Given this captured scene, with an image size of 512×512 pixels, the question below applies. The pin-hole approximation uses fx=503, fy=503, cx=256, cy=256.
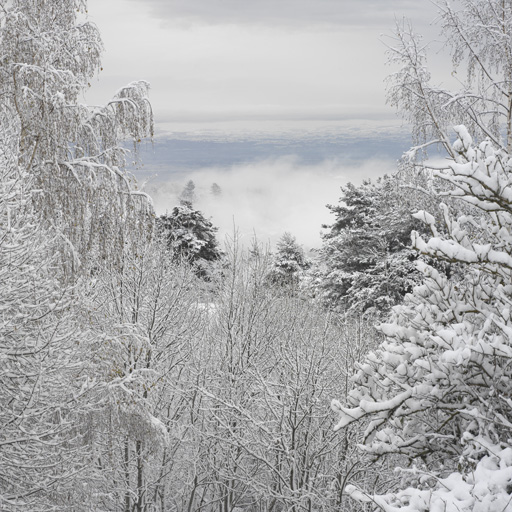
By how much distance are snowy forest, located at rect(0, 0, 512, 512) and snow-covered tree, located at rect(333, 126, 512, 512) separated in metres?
0.02

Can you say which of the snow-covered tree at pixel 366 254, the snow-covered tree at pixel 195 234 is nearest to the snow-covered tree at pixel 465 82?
the snow-covered tree at pixel 366 254

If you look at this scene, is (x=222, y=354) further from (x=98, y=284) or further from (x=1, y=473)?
(x=1, y=473)

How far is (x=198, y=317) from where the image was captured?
14219mm

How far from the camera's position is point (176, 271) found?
1331cm

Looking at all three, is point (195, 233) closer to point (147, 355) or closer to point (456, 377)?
point (147, 355)

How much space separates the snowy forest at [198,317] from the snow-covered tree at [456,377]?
2cm

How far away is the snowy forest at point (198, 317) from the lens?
3.50 metres

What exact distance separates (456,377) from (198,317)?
1121 cm

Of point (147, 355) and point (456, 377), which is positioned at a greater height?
point (456, 377)

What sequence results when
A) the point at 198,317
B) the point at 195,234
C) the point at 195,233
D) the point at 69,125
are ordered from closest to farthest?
the point at 69,125 → the point at 198,317 → the point at 195,234 → the point at 195,233

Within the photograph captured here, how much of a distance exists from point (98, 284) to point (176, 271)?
8.78ft

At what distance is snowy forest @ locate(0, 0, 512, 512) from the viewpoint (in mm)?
3500

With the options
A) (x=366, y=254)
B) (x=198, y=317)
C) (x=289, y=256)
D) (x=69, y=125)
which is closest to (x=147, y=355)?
(x=198, y=317)

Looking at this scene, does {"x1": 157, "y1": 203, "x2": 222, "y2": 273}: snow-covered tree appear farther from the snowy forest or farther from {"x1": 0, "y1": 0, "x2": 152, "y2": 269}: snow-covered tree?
{"x1": 0, "y1": 0, "x2": 152, "y2": 269}: snow-covered tree
